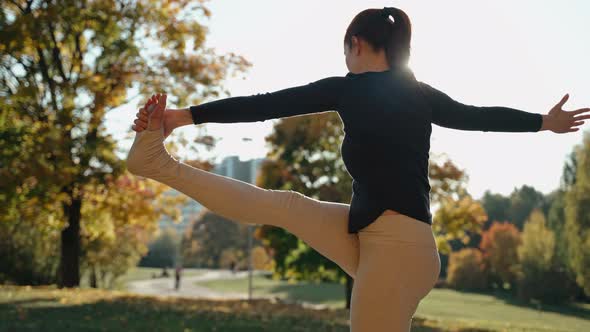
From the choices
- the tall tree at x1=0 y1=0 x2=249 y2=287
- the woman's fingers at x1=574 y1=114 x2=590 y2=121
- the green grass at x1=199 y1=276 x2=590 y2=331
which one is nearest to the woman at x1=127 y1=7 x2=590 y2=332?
the woman's fingers at x1=574 y1=114 x2=590 y2=121

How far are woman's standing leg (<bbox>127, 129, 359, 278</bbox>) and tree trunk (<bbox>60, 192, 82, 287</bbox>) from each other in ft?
54.2

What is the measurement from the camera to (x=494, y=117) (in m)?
2.98

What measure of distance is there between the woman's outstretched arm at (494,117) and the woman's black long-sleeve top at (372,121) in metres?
0.13

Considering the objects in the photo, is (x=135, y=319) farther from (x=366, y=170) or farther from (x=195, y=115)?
(x=366, y=170)

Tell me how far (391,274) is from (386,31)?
1044 mm

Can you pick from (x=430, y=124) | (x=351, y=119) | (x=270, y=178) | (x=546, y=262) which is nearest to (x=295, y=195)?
(x=351, y=119)

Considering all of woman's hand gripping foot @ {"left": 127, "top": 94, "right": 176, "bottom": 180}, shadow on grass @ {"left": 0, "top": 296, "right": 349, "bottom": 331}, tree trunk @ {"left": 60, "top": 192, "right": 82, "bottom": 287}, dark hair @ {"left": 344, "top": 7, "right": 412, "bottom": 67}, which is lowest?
shadow on grass @ {"left": 0, "top": 296, "right": 349, "bottom": 331}

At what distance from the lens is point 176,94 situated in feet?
56.4

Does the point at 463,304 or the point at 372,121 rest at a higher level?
the point at 372,121

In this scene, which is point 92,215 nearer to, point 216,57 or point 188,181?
point 216,57

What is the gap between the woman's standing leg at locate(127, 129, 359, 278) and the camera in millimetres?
2697

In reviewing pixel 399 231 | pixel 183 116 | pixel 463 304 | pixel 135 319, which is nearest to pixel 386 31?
pixel 399 231

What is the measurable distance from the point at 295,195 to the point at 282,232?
19038 mm

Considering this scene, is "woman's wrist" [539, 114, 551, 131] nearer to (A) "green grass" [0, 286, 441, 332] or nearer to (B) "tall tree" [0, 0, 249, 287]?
(A) "green grass" [0, 286, 441, 332]
